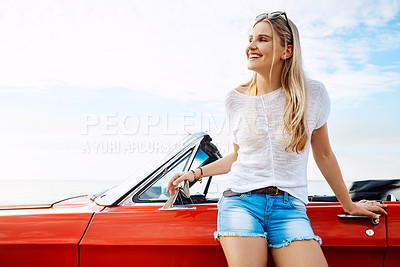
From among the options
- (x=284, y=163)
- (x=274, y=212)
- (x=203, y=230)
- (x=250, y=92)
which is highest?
(x=250, y=92)

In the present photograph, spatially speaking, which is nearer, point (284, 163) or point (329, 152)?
point (284, 163)

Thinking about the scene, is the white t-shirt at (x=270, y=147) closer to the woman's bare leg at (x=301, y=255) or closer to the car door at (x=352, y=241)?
the woman's bare leg at (x=301, y=255)

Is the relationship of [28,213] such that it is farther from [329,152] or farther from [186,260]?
[329,152]

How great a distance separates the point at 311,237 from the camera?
67.6 inches

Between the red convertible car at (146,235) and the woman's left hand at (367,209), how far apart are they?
5 centimetres

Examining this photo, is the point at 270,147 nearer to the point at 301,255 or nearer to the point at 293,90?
the point at 293,90

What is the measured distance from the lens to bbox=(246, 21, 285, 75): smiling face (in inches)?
73.8

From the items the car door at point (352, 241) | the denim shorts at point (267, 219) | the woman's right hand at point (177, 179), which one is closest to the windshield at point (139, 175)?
the woman's right hand at point (177, 179)

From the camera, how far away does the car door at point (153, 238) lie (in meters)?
2.11

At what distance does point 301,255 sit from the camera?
167 cm

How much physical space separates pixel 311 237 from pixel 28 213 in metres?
1.77

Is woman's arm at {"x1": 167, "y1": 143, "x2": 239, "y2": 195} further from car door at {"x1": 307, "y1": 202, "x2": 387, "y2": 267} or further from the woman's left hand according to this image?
the woman's left hand

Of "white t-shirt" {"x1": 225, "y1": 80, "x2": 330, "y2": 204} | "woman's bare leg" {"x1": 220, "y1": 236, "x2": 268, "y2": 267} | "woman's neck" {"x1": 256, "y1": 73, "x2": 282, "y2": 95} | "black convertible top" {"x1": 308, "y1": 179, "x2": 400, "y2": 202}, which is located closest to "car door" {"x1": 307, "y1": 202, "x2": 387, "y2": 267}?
"white t-shirt" {"x1": 225, "y1": 80, "x2": 330, "y2": 204}

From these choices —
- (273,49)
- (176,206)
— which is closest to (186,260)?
(176,206)
